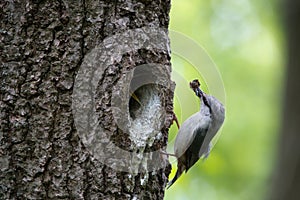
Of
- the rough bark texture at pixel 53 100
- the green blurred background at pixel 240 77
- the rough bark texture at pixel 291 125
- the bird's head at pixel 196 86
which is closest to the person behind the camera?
the rough bark texture at pixel 291 125

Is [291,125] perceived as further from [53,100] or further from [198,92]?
[198,92]

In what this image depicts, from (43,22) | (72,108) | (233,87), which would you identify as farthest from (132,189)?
(233,87)

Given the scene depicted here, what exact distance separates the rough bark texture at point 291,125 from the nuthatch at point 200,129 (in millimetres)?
1658

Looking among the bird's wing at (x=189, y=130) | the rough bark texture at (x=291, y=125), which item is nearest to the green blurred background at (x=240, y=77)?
the bird's wing at (x=189, y=130)

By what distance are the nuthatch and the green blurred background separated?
217 centimetres

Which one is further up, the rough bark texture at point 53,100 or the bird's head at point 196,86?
the bird's head at point 196,86

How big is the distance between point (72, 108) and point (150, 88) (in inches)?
16.9

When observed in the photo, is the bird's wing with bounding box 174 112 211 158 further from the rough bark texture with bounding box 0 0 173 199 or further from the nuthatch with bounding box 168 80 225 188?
the rough bark texture with bounding box 0 0 173 199

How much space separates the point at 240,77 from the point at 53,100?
4.54 metres

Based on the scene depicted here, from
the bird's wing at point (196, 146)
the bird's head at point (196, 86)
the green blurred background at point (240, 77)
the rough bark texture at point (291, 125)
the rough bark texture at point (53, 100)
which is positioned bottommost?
the rough bark texture at point (291, 125)

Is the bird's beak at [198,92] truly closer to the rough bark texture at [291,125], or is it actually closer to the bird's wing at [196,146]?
the bird's wing at [196,146]

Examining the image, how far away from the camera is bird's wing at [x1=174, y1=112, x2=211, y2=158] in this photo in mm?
3938

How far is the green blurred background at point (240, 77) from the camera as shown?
6539mm

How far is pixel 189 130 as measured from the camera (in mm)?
3963
